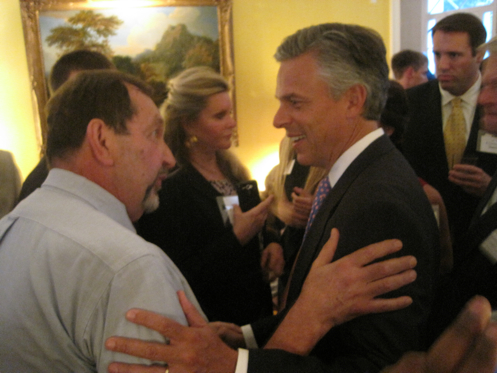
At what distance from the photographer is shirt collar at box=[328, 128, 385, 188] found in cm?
131

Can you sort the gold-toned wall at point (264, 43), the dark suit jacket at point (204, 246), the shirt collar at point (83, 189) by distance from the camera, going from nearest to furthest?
the shirt collar at point (83, 189)
the dark suit jacket at point (204, 246)
the gold-toned wall at point (264, 43)

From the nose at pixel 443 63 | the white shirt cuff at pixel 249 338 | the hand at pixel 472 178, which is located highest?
the nose at pixel 443 63

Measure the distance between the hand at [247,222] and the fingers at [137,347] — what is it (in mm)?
1115

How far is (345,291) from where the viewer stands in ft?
3.19

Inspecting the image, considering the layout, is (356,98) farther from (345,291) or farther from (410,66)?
(410,66)

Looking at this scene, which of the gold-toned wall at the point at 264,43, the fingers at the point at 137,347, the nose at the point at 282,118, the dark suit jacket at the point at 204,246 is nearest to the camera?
the fingers at the point at 137,347

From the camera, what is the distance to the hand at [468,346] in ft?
1.86

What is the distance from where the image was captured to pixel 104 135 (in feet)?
3.56

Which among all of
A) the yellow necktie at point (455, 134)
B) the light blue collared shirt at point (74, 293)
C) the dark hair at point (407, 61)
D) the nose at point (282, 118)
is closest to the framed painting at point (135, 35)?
the dark hair at point (407, 61)

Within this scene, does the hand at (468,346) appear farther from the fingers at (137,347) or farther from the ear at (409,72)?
the ear at (409,72)

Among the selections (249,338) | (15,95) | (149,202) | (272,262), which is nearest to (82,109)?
(149,202)

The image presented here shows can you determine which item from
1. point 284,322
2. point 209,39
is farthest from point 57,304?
point 209,39

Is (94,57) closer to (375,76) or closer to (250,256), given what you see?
(250,256)

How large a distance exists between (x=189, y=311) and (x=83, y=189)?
44 centimetres
